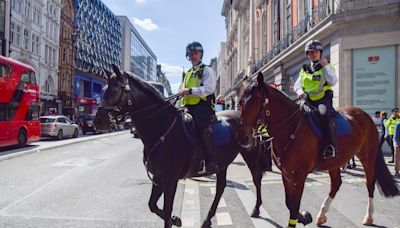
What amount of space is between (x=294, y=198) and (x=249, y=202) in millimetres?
2419

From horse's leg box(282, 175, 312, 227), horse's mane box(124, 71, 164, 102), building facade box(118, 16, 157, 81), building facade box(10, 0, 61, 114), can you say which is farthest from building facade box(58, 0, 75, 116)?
horse's leg box(282, 175, 312, 227)

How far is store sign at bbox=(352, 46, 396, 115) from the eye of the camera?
628 inches

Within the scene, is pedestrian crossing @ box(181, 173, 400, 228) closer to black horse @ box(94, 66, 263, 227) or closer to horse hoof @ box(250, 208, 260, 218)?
horse hoof @ box(250, 208, 260, 218)

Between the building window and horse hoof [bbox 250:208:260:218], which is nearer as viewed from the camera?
horse hoof [bbox 250:208:260:218]

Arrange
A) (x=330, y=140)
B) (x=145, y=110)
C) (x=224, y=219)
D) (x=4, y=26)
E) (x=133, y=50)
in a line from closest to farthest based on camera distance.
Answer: (x=145, y=110) < (x=330, y=140) < (x=224, y=219) < (x=4, y=26) < (x=133, y=50)

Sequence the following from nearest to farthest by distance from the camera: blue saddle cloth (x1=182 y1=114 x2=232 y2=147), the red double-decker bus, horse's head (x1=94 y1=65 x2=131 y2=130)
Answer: horse's head (x1=94 y1=65 x2=131 y2=130) → blue saddle cloth (x1=182 y1=114 x2=232 y2=147) → the red double-decker bus

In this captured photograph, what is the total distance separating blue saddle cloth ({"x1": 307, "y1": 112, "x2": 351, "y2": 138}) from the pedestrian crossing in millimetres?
1416

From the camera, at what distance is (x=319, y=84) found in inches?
206

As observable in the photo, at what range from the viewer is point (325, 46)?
18.3 m

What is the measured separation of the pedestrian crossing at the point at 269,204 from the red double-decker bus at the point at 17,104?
11749 millimetres

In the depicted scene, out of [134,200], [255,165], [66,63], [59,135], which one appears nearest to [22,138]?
[59,135]

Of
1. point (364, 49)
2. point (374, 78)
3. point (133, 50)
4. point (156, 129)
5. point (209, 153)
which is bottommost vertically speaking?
point (209, 153)

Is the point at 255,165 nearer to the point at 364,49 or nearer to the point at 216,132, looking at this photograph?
the point at 216,132

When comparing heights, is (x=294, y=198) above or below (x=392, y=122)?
below
